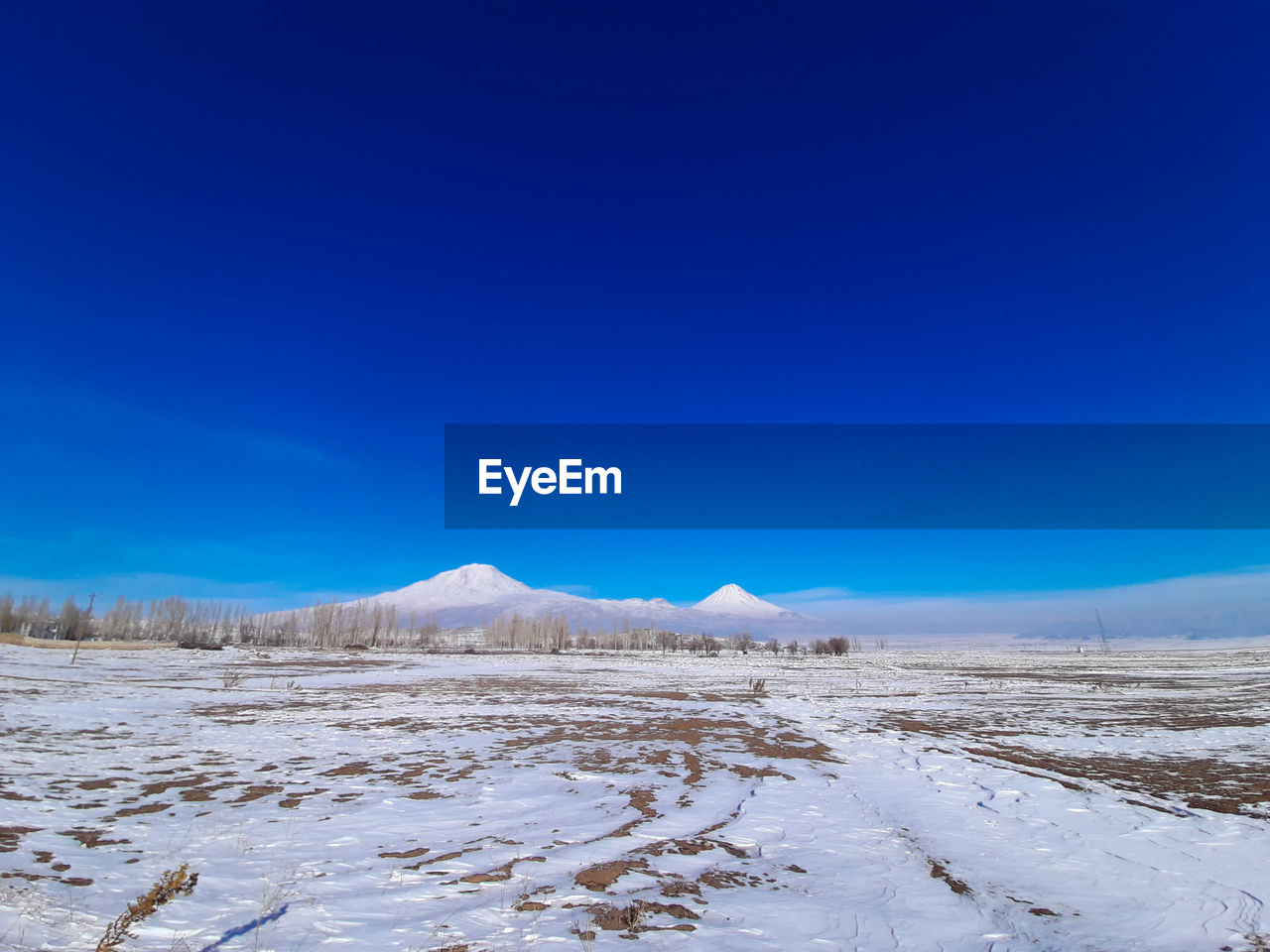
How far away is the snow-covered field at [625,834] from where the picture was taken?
6.03m

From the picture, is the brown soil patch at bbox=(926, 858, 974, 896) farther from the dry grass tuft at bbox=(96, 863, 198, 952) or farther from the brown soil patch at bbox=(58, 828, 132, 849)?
the brown soil patch at bbox=(58, 828, 132, 849)

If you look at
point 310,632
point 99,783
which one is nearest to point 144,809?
point 99,783

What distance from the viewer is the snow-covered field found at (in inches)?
237

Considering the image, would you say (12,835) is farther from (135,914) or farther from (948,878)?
(948,878)

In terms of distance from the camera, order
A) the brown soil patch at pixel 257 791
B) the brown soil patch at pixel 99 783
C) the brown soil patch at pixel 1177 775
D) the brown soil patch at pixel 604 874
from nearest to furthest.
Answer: the brown soil patch at pixel 604 874
the brown soil patch at pixel 257 791
the brown soil patch at pixel 99 783
the brown soil patch at pixel 1177 775

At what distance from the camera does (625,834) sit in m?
8.90

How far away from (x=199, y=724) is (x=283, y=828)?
39.5 feet

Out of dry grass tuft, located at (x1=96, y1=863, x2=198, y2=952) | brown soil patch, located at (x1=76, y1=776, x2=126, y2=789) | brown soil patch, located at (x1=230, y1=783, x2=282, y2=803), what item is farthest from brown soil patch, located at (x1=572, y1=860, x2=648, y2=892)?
brown soil patch, located at (x1=76, y1=776, x2=126, y2=789)

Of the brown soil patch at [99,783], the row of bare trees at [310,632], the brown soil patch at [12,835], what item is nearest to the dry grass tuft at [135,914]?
the brown soil patch at [12,835]

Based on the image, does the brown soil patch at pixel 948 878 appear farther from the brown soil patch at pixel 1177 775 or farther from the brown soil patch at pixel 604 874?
the brown soil patch at pixel 1177 775

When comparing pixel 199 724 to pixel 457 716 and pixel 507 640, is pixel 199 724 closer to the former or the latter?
pixel 457 716

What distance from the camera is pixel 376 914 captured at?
19.9 ft

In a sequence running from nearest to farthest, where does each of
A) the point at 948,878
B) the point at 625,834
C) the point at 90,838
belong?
the point at 948,878, the point at 90,838, the point at 625,834

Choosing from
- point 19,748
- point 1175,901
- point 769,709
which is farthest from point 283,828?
point 769,709
